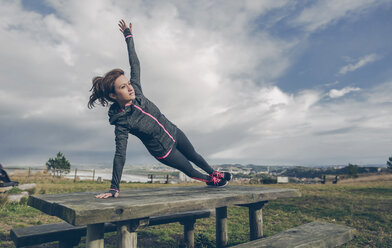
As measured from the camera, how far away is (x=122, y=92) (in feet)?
8.68

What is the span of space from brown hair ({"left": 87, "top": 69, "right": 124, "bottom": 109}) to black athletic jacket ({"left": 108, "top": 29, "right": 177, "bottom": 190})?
12 cm

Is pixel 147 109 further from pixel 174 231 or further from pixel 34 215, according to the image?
pixel 34 215

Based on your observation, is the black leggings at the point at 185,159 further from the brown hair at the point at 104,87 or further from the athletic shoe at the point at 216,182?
the brown hair at the point at 104,87

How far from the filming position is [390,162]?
7894cm

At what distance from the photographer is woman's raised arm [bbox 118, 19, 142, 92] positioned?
3.10 metres

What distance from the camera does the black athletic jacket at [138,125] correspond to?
2.55 metres

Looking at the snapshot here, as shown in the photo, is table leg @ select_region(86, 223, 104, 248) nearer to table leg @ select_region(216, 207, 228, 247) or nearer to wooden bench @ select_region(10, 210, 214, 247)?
wooden bench @ select_region(10, 210, 214, 247)

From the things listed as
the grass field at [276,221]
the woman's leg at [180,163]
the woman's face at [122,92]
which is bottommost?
the grass field at [276,221]

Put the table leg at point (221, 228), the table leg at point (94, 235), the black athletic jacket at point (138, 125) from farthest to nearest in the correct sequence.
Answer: the table leg at point (221, 228), the black athletic jacket at point (138, 125), the table leg at point (94, 235)

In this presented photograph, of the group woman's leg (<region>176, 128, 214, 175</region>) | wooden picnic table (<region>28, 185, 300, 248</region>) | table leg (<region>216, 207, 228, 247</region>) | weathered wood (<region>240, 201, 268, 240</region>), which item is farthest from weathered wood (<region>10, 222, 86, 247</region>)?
weathered wood (<region>240, 201, 268, 240</region>)

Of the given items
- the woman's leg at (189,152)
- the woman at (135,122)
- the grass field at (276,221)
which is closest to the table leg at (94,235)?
the woman at (135,122)

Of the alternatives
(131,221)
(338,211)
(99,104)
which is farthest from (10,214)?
(338,211)

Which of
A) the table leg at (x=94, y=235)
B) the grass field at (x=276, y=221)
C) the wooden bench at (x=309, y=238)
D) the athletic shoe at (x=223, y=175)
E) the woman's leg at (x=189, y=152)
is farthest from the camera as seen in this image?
the grass field at (x=276, y=221)

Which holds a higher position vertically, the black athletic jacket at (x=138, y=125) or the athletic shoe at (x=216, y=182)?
the black athletic jacket at (x=138, y=125)
